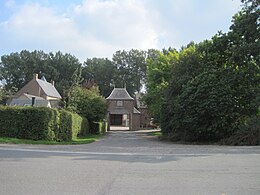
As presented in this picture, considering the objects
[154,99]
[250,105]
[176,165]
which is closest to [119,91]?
[154,99]

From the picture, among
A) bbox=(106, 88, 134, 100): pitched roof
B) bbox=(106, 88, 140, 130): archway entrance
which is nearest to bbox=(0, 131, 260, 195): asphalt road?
bbox=(106, 88, 140, 130): archway entrance

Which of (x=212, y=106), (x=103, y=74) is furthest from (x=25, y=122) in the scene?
(x=103, y=74)

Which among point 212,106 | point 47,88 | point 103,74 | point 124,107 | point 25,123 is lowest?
point 25,123

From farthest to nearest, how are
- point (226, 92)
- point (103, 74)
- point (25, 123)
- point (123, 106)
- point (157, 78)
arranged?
point (103, 74)
point (123, 106)
point (157, 78)
point (226, 92)
point (25, 123)

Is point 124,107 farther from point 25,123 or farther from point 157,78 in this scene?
point 25,123

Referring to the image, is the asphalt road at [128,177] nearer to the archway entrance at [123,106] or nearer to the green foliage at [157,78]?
the green foliage at [157,78]

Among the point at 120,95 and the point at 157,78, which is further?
the point at 120,95

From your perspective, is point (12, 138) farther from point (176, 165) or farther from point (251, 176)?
point (251, 176)

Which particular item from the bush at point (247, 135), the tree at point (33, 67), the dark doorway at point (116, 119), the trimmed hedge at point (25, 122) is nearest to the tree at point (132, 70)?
the dark doorway at point (116, 119)

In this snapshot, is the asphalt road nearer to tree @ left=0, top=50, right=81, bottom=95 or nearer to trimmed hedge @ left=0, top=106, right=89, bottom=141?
trimmed hedge @ left=0, top=106, right=89, bottom=141

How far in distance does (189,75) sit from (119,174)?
2344cm

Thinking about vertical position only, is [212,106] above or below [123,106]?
below

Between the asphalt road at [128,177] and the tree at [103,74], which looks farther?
the tree at [103,74]

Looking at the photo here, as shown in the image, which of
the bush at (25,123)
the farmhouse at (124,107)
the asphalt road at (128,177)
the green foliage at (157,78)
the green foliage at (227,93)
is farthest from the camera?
the farmhouse at (124,107)
